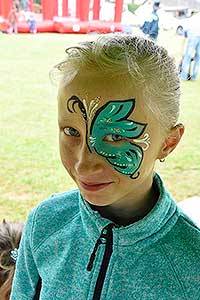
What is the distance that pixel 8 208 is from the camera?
5.75 feet

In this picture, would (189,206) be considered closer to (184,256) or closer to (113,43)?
(184,256)

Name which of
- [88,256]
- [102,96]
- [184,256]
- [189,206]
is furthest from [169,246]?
[189,206]

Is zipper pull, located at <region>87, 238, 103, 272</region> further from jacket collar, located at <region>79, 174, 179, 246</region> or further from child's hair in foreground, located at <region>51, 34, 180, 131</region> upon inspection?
child's hair in foreground, located at <region>51, 34, 180, 131</region>

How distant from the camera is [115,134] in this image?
2.26 feet

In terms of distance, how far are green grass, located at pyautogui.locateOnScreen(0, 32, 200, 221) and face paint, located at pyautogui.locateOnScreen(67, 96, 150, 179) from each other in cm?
92

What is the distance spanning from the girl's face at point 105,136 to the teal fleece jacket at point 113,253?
0.21 ft

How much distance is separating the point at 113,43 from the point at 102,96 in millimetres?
82

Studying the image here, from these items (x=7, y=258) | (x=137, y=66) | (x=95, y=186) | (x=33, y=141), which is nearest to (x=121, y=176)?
(x=95, y=186)

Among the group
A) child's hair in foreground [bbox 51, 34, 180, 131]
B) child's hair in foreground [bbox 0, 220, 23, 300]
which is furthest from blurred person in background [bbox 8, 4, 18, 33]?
child's hair in foreground [bbox 51, 34, 180, 131]

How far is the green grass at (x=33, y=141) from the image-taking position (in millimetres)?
1792

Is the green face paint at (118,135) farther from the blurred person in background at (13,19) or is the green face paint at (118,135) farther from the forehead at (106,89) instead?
the blurred person in background at (13,19)

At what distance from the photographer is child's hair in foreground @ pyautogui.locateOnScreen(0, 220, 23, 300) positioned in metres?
1.25

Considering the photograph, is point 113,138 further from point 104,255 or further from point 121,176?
point 104,255

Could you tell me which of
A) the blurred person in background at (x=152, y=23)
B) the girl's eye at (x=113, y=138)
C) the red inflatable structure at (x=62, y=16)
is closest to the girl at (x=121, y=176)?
the girl's eye at (x=113, y=138)
